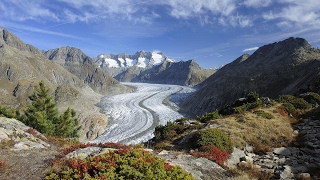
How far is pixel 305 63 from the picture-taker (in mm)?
105438

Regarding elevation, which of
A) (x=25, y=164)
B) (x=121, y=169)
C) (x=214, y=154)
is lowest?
(x=214, y=154)

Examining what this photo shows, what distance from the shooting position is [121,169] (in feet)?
28.4

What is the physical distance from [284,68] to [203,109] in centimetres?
4526

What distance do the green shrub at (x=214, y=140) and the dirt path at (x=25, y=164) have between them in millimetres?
10408

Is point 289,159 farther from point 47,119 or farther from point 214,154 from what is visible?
point 47,119

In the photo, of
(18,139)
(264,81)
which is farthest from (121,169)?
(264,81)

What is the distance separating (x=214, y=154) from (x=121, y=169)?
26.5ft

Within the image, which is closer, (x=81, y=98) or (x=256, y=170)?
(x=256, y=170)

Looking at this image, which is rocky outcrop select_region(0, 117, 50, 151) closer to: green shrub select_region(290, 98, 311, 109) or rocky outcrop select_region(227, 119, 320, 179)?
rocky outcrop select_region(227, 119, 320, 179)

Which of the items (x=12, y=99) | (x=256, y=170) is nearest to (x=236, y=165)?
(x=256, y=170)

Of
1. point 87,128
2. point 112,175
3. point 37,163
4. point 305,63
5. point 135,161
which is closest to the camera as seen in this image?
point 112,175

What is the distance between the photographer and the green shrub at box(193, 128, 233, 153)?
16.5m

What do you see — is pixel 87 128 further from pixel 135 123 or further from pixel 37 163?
pixel 37 163

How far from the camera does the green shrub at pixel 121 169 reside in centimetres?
820
